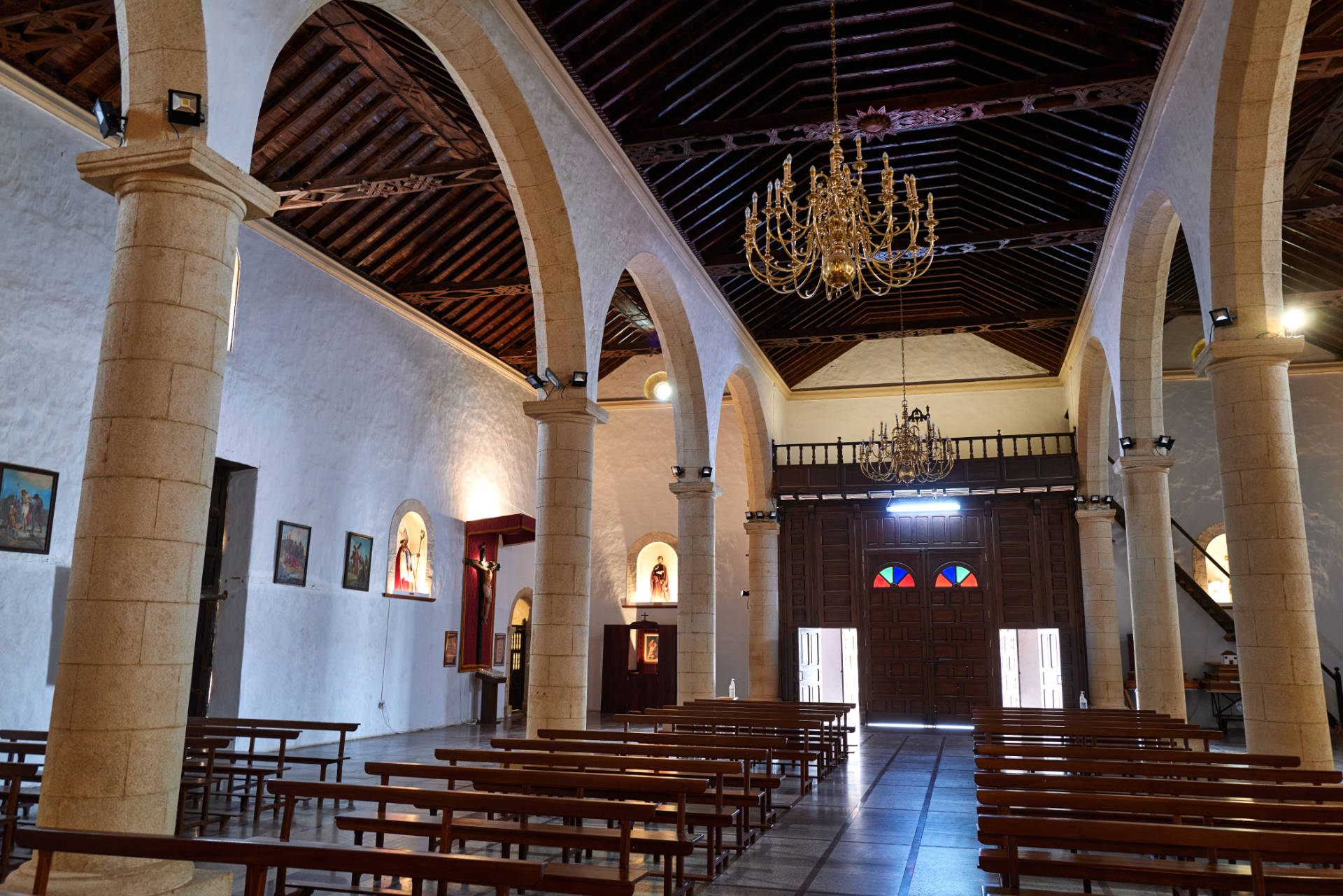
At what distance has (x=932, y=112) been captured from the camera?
10.2m

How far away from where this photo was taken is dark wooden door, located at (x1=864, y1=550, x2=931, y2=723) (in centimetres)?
1919

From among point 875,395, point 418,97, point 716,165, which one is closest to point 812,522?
point 875,395

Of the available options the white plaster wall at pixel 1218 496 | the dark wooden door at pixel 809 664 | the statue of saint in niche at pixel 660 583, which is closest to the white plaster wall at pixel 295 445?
the statue of saint in niche at pixel 660 583

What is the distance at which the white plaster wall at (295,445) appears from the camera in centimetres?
955

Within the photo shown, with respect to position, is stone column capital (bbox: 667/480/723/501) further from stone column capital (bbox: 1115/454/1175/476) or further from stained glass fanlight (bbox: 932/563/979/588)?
stained glass fanlight (bbox: 932/563/979/588)

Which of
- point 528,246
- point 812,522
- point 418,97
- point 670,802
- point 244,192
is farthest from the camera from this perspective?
point 812,522

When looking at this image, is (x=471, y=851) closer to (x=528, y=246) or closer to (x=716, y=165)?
(x=528, y=246)

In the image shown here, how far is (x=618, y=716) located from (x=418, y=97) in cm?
712

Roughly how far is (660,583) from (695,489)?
273 inches

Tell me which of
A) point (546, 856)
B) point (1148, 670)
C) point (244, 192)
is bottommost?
point (546, 856)

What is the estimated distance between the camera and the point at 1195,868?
4176 mm

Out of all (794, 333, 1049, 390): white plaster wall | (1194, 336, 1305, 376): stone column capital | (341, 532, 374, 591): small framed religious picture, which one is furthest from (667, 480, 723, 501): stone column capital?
(1194, 336, 1305, 376): stone column capital

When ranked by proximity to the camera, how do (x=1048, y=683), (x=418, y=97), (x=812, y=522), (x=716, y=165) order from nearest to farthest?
(x=418, y=97), (x=716, y=165), (x=1048, y=683), (x=812, y=522)

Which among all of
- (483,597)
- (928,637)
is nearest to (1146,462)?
(928,637)
